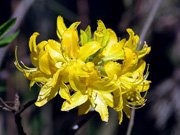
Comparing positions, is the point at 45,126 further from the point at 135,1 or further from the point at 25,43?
the point at 135,1

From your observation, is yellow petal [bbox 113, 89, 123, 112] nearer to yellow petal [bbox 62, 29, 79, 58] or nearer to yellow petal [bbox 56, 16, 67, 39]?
yellow petal [bbox 62, 29, 79, 58]

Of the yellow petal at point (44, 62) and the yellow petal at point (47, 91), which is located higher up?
the yellow petal at point (44, 62)

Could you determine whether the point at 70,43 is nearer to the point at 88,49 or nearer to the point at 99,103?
the point at 88,49

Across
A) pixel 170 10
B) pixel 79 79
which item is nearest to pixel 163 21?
pixel 170 10

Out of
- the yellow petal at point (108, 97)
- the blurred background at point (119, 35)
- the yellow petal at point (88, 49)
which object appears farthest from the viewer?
the blurred background at point (119, 35)

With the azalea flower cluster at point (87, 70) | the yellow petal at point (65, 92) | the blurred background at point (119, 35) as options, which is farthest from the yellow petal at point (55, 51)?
the blurred background at point (119, 35)

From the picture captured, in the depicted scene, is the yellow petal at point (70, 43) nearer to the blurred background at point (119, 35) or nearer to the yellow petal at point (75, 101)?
the yellow petal at point (75, 101)

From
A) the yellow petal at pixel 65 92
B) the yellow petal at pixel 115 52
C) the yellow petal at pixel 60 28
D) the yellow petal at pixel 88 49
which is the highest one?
the yellow petal at pixel 60 28

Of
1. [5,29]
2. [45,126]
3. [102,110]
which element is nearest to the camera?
[102,110]
